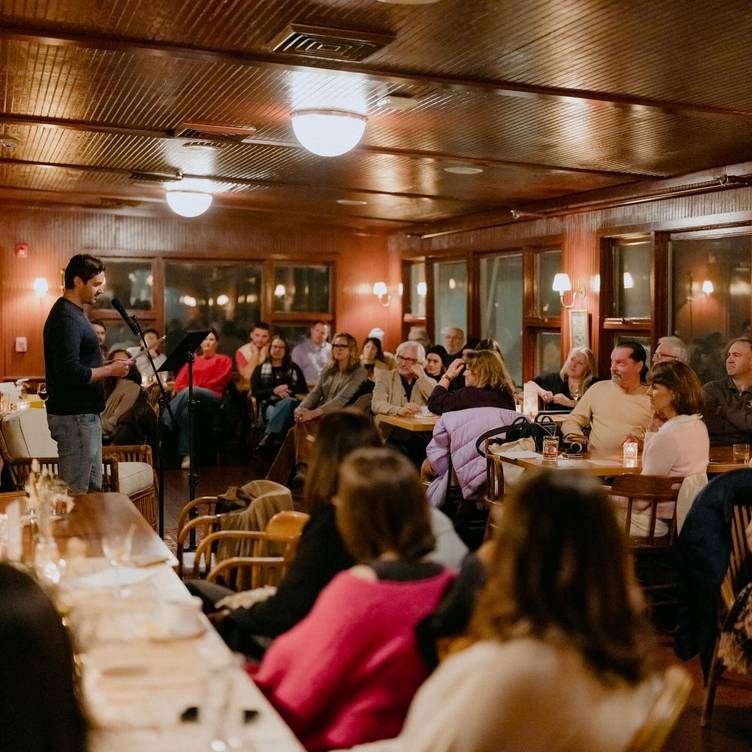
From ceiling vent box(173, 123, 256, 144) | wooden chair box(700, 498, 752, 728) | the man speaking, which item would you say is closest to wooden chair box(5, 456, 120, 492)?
the man speaking

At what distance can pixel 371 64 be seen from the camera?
484 centimetres

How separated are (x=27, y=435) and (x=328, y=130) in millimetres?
2784

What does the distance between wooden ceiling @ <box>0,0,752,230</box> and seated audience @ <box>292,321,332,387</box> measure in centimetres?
318

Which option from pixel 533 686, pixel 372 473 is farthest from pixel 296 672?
pixel 533 686

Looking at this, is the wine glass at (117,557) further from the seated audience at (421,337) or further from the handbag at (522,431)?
the seated audience at (421,337)

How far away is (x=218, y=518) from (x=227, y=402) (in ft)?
24.8

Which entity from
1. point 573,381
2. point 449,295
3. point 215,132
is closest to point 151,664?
point 215,132

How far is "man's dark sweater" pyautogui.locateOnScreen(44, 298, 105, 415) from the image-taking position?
5.31 m

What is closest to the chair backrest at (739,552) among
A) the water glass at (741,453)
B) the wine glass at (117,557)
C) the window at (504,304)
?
the water glass at (741,453)

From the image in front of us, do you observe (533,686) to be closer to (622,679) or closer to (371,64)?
(622,679)

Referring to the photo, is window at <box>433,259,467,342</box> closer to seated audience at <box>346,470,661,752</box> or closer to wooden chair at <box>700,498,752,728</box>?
wooden chair at <box>700,498,752,728</box>

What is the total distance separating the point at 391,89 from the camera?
5363mm

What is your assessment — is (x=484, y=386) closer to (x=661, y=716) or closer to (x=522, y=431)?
(x=522, y=431)

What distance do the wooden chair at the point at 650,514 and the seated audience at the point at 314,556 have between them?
2.07 metres
